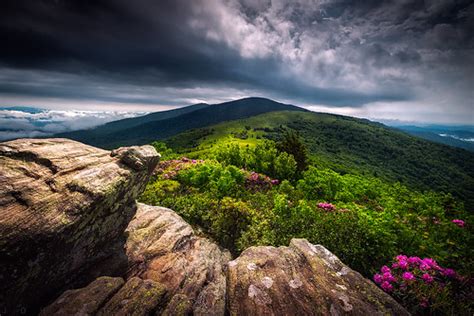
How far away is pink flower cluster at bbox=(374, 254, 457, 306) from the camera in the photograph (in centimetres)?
832

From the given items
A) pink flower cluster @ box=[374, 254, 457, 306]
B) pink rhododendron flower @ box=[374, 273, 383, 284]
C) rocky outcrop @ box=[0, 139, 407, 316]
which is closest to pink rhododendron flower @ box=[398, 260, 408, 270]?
pink flower cluster @ box=[374, 254, 457, 306]

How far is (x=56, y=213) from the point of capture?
7668mm

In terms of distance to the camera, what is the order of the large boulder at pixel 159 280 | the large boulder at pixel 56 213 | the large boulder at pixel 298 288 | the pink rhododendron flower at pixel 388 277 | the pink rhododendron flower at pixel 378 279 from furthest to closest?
1. the pink rhododendron flower at pixel 378 279
2. the pink rhododendron flower at pixel 388 277
3. the large boulder at pixel 159 280
4. the large boulder at pixel 298 288
5. the large boulder at pixel 56 213

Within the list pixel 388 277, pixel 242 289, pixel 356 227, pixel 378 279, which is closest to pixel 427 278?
pixel 388 277

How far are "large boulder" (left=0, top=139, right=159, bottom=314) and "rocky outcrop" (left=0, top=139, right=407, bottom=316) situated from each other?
3 centimetres

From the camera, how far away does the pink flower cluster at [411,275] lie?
832 centimetres

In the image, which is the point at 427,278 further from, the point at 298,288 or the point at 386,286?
the point at 298,288

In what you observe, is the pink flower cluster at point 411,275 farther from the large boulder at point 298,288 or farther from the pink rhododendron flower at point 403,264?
the large boulder at point 298,288

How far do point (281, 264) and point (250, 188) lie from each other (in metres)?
13.3

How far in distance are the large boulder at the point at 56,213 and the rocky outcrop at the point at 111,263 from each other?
0.03 m

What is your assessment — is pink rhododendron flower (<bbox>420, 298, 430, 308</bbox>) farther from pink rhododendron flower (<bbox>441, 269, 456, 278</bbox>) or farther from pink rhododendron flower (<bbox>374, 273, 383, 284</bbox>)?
pink rhododendron flower (<bbox>441, 269, 456, 278</bbox>)

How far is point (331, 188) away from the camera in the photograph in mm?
22734

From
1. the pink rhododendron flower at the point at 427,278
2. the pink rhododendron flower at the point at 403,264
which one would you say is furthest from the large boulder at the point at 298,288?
the pink rhododendron flower at the point at 427,278

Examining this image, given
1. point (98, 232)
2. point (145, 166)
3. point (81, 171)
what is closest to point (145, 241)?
point (98, 232)
